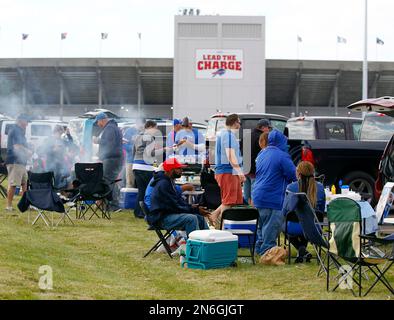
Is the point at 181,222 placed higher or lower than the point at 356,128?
lower

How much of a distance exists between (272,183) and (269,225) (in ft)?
1.72

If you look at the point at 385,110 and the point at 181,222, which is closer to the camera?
the point at 181,222

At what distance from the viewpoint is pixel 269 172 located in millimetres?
10055

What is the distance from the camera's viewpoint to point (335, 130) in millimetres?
16797

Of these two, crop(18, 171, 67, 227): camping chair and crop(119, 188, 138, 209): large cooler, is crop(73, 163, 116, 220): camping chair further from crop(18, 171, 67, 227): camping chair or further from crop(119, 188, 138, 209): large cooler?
crop(18, 171, 67, 227): camping chair

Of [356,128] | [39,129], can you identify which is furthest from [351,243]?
[39,129]

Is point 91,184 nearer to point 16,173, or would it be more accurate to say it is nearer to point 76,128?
point 16,173

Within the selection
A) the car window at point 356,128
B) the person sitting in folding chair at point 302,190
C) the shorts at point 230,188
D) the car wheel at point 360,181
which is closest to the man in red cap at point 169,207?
the person sitting in folding chair at point 302,190

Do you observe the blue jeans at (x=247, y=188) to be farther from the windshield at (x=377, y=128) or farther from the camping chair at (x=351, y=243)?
the camping chair at (x=351, y=243)

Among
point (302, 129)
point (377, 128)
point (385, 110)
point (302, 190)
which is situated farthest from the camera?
point (302, 129)

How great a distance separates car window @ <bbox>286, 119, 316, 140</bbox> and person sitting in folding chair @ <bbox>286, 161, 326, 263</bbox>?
678cm

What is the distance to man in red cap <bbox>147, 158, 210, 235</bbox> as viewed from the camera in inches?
394

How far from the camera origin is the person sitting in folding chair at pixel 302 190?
384 inches

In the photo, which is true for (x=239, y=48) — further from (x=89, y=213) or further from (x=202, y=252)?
(x=202, y=252)
